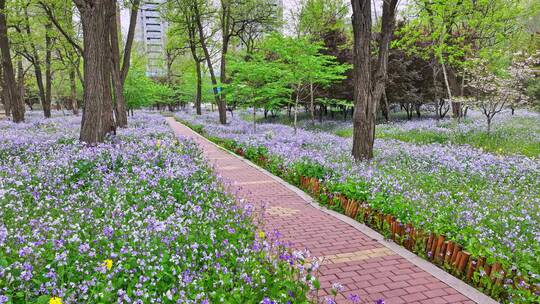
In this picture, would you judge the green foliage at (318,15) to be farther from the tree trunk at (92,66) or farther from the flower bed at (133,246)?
the flower bed at (133,246)

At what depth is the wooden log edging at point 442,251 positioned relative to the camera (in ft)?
14.2

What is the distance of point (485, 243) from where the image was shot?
4.85 metres

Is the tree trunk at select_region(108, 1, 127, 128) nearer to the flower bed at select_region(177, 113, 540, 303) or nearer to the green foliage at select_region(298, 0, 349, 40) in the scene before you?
the flower bed at select_region(177, 113, 540, 303)

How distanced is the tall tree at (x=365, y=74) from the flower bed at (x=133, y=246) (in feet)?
18.2

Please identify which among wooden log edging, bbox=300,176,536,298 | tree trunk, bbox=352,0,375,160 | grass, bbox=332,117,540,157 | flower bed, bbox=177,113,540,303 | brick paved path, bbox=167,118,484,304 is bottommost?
brick paved path, bbox=167,118,484,304

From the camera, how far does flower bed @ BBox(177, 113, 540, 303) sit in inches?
176

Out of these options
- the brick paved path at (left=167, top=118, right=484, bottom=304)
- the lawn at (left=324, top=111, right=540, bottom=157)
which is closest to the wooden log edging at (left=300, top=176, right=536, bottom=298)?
the brick paved path at (left=167, top=118, right=484, bottom=304)

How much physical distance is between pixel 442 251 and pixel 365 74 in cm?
681

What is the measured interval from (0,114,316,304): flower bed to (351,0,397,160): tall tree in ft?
18.2

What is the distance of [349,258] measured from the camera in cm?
546

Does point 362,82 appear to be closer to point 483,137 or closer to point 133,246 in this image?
point 483,137

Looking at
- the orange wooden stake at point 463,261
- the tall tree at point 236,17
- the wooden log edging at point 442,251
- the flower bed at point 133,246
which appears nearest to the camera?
the flower bed at point 133,246

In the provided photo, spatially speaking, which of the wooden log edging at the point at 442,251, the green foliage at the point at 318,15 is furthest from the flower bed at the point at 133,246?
the green foliage at the point at 318,15

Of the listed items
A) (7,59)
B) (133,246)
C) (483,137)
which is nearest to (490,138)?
(483,137)
